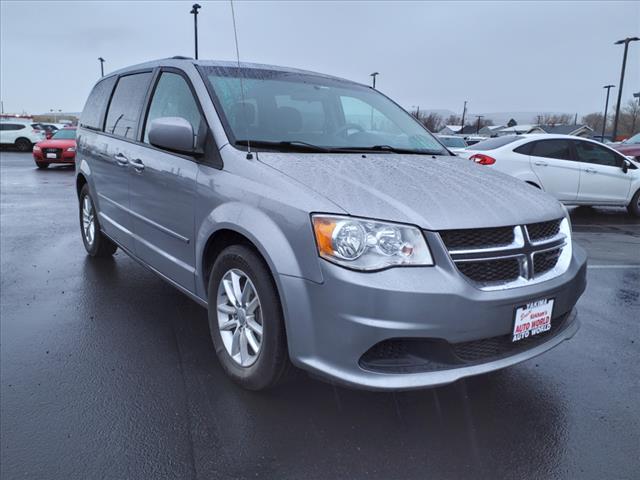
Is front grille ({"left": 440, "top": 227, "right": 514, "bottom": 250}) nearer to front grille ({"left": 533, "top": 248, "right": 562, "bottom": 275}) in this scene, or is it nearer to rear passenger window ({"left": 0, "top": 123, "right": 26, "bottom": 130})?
front grille ({"left": 533, "top": 248, "right": 562, "bottom": 275})

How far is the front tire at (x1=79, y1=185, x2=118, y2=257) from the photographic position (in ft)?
17.2

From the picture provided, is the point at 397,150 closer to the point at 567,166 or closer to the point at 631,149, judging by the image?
the point at 567,166

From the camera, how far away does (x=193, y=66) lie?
342cm

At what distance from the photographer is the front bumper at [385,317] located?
7.13ft

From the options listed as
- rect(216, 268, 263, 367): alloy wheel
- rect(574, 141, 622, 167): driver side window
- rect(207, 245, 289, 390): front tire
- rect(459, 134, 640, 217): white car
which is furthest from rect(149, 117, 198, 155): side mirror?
rect(574, 141, 622, 167): driver side window

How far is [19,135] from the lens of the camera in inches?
1118

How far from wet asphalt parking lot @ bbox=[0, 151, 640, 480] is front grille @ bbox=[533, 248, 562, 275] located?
736 millimetres

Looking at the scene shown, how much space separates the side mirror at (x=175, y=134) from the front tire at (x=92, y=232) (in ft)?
7.97

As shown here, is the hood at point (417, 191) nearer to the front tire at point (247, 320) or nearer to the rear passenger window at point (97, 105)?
the front tire at point (247, 320)

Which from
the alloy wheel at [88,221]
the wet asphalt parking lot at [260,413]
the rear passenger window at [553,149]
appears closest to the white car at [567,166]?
the rear passenger window at [553,149]

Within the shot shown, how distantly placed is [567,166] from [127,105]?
7.72m

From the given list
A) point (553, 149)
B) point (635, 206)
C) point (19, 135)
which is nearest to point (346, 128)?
point (553, 149)

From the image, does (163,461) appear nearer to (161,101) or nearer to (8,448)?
(8,448)

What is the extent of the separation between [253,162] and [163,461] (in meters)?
1.48
